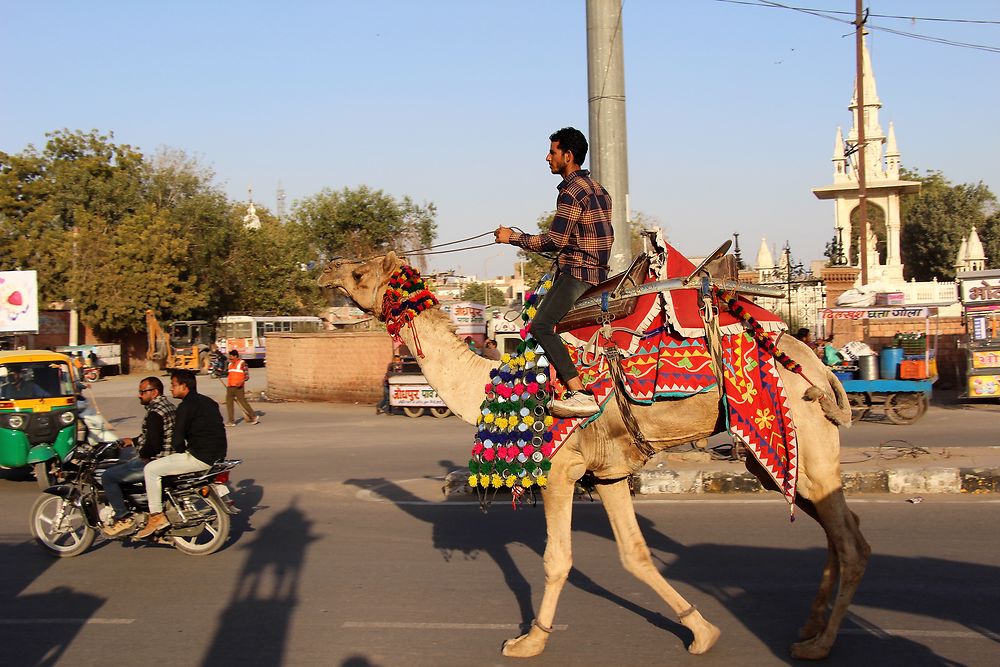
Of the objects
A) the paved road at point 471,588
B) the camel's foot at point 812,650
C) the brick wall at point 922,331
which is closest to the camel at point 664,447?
the camel's foot at point 812,650

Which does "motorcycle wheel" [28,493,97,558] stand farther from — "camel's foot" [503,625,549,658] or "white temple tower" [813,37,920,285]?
"white temple tower" [813,37,920,285]

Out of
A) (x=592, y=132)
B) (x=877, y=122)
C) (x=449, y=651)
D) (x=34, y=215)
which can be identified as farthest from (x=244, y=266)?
(x=449, y=651)

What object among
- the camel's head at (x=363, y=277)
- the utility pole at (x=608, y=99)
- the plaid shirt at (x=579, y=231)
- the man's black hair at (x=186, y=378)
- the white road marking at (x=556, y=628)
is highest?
the utility pole at (x=608, y=99)

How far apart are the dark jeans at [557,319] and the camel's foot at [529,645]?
156 centimetres

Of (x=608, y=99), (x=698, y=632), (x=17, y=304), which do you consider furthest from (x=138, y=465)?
(x=17, y=304)

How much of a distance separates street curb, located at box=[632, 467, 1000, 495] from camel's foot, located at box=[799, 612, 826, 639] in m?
4.84

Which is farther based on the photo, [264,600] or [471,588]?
[471,588]

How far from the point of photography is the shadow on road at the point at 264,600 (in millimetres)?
6012

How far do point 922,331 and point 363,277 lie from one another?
72.5ft

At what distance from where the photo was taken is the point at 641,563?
227 inches

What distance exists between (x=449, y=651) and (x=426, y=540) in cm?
322

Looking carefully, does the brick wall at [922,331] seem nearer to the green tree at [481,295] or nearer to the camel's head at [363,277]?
the camel's head at [363,277]

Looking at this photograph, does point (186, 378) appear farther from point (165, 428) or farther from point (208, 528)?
point (208, 528)

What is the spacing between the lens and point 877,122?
42094mm
